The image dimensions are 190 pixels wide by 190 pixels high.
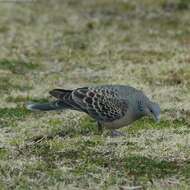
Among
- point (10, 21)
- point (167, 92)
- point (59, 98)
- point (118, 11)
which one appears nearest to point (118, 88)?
point (59, 98)

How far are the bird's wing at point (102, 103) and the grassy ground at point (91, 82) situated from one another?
19.7 inches

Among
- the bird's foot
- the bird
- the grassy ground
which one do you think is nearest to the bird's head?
the bird

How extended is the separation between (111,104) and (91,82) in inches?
314

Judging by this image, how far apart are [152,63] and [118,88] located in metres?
10.6

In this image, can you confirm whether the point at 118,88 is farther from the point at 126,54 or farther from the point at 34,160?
the point at 126,54

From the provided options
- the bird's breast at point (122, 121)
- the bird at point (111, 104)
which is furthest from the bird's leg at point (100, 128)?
the bird's breast at point (122, 121)

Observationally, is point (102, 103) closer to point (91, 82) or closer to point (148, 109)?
point (148, 109)

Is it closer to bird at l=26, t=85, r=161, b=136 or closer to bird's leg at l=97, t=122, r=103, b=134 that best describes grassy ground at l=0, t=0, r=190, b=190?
bird's leg at l=97, t=122, r=103, b=134

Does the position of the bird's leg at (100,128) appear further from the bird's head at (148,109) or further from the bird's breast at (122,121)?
the bird's head at (148,109)

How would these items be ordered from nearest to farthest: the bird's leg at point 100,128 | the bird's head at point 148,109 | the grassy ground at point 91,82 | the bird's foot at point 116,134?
the grassy ground at point 91,82, the bird's head at point 148,109, the bird's foot at point 116,134, the bird's leg at point 100,128

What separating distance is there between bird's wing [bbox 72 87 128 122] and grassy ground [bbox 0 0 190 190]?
0.50m

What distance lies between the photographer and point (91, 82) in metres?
24.3

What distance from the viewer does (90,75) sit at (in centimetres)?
2533

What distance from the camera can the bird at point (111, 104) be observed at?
16141mm
